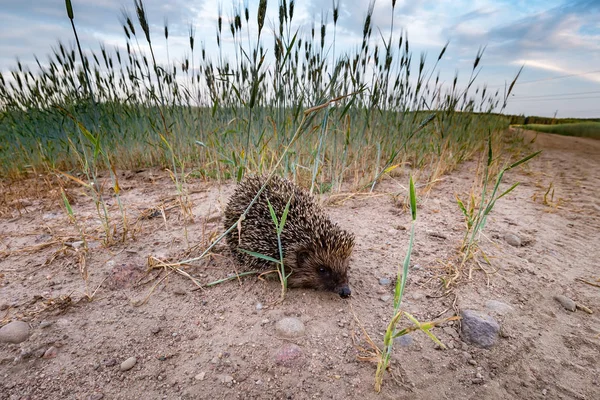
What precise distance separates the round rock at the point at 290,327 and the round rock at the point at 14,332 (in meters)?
1.50

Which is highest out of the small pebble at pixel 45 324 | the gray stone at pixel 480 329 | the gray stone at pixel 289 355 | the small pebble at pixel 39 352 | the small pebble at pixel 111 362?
the gray stone at pixel 480 329

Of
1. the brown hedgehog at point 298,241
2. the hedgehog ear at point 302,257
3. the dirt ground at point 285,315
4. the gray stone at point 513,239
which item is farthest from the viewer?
the gray stone at point 513,239

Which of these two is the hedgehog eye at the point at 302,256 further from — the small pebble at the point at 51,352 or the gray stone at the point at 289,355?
the small pebble at the point at 51,352

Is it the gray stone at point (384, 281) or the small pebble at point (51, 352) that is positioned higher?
the gray stone at point (384, 281)

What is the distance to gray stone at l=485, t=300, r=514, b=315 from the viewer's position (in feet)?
5.83

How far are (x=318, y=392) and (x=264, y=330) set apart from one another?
0.50m

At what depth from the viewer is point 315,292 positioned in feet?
7.10

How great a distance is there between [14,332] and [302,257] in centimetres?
186

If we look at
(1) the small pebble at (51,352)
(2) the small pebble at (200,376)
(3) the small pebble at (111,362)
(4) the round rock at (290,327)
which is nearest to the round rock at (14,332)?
(1) the small pebble at (51,352)

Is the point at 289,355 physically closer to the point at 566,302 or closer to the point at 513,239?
the point at 566,302

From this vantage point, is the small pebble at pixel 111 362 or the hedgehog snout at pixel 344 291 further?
the hedgehog snout at pixel 344 291

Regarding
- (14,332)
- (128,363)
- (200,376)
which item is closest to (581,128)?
(200,376)

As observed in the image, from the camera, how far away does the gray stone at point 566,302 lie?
1.83 meters

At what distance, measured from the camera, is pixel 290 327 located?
5.63 ft
